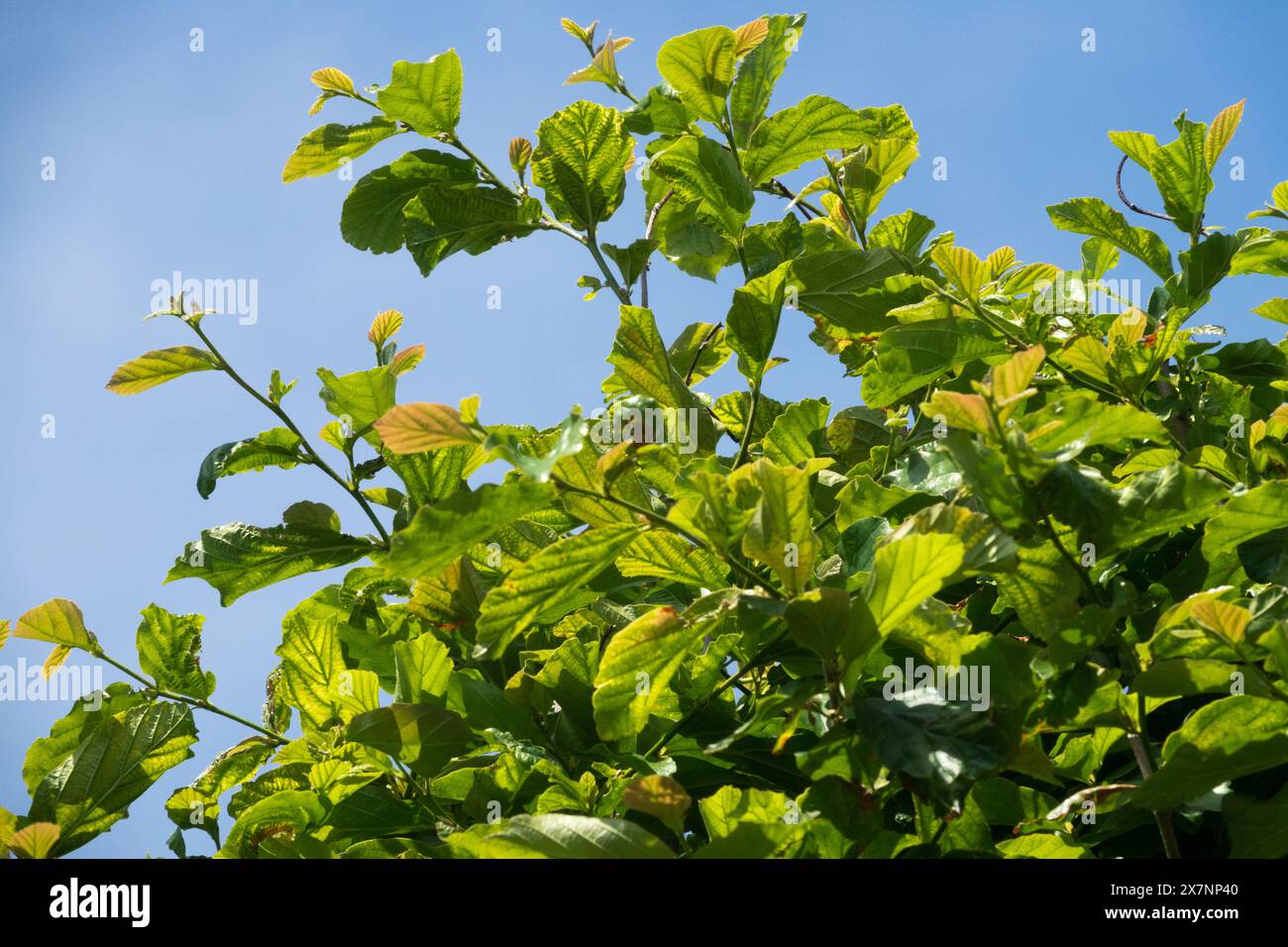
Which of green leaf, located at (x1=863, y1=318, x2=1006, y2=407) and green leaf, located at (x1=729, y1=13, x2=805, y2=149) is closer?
green leaf, located at (x1=863, y1=318, x2=1006, y2=407)

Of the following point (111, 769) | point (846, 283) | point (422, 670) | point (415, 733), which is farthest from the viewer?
point (846, 283)

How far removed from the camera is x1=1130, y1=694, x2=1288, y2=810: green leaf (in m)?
1.21

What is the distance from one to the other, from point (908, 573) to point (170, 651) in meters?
1.45

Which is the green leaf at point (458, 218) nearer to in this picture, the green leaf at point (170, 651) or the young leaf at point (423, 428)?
the green leaf at point (170, 651)

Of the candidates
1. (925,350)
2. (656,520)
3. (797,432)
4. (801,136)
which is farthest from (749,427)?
(801,136)

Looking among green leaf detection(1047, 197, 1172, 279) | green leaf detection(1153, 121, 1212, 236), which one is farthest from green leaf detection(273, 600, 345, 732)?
green leaf detection(1153, 121, 1212, 236)

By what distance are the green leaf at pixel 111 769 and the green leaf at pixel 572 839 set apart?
3.16 feet

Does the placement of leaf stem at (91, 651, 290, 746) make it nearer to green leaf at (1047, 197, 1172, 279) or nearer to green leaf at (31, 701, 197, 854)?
green leaf at (31, 701, 197, 854)

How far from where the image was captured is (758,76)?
1.94 meters

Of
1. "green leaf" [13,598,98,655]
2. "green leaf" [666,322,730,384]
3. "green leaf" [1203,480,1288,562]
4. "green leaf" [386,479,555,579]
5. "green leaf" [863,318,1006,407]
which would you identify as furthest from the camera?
"green leaf" [666,322,730,384]

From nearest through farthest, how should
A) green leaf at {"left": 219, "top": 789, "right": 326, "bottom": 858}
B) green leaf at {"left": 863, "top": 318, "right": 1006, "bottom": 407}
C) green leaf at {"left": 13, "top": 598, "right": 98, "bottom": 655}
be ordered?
green leaf at {"left": 219, "top": 789, "right": 326, "bottom": 858}, green leaf at {"left": 863, "top": 318, "right": 1006, "bottom": 407}, green leaf at {"left": 13, "top": 598, "right": 98, "bottom": 655}

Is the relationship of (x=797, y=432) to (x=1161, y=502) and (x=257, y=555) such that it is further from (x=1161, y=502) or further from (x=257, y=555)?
(x=257, y=555)

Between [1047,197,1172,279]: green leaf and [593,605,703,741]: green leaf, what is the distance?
1.36 meters
